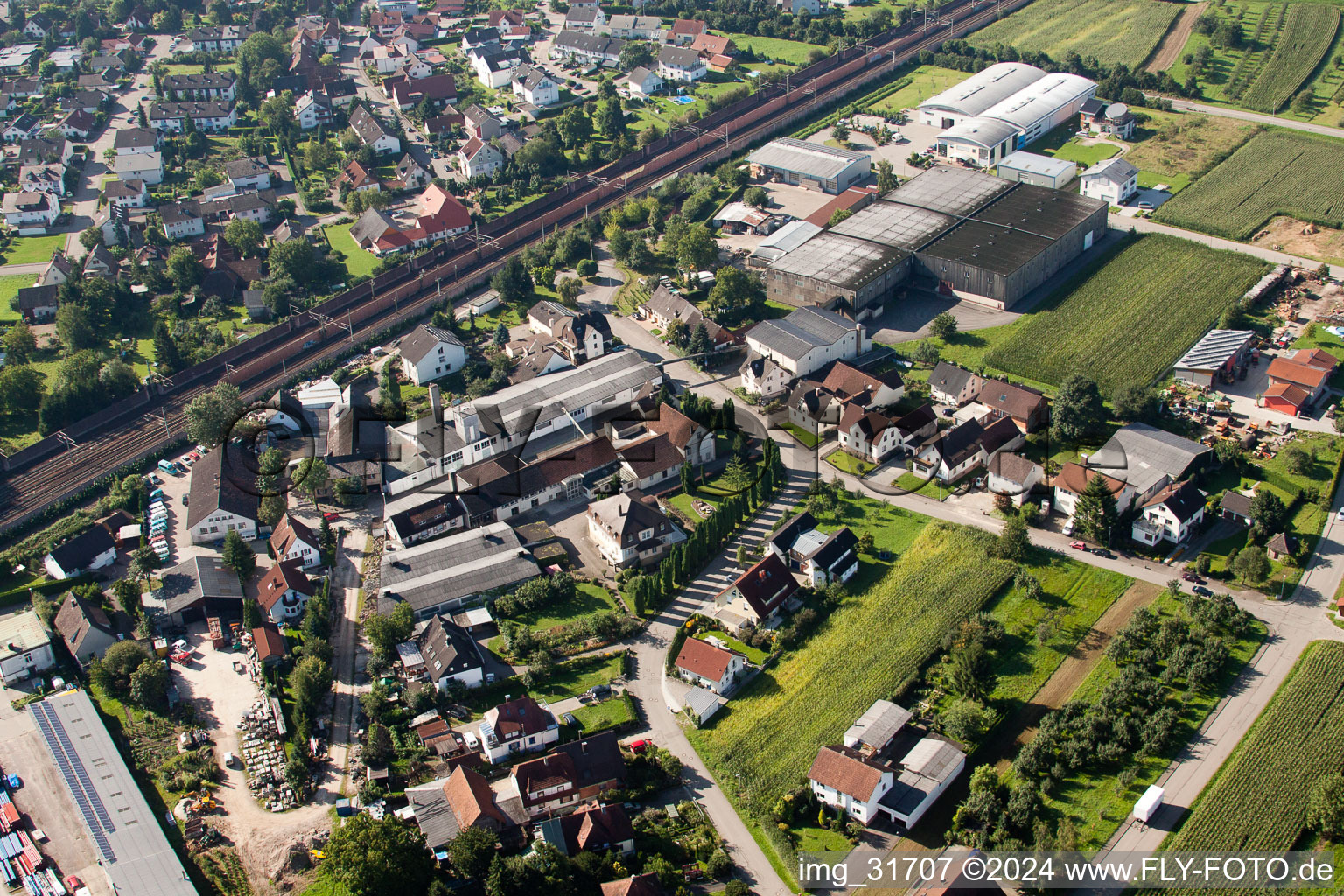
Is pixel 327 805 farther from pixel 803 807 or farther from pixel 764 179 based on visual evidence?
pixel 764 179

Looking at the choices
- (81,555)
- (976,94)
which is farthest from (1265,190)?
(81,555)

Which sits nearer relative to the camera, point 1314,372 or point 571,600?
point 571,600

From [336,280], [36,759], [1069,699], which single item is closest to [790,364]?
[1069,699]

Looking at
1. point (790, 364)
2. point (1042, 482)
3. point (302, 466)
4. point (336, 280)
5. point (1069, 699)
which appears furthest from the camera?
point (336, 280)

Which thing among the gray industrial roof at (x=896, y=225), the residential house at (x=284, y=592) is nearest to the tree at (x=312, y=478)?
the residential house at (x=284, y=592)

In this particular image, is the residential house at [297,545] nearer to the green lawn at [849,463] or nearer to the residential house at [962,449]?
the green lawn at [849,463]
